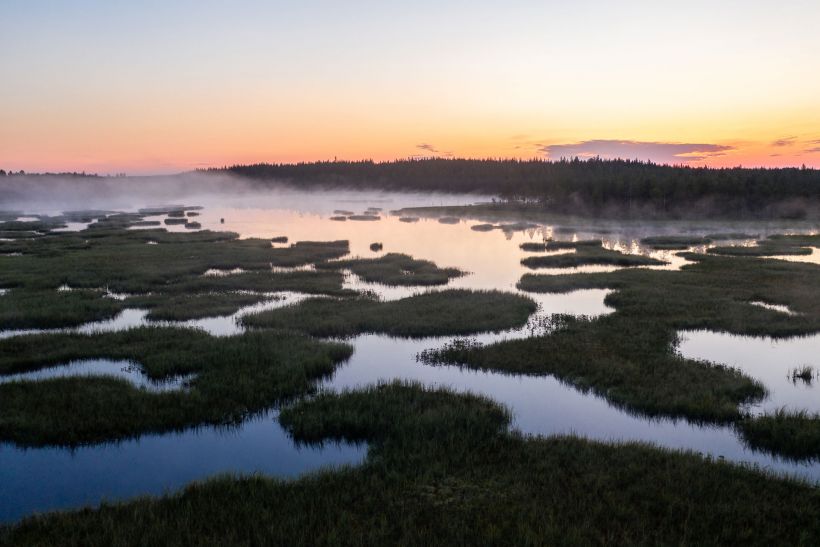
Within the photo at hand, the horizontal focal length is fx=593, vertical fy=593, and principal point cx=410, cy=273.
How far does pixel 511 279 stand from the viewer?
127ft

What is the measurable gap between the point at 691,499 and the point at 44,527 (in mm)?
11101

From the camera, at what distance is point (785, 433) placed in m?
13.9

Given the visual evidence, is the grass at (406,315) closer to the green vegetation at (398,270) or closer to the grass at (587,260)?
the green vegetation at (398,270)

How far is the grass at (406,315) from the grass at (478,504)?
11.6m

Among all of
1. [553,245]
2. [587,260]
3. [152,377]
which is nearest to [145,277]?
[152,377]

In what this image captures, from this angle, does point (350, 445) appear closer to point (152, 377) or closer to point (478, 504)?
point (478, 504)

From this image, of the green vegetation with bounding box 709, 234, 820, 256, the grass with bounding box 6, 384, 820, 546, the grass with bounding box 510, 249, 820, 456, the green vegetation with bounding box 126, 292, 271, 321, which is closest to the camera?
the grass with bounding box 6, 384, 820, 546

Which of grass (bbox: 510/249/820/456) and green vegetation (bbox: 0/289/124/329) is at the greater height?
green vegetation (bbox: 0/289/124/329)

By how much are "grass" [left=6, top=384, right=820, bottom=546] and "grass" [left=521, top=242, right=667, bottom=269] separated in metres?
32.8

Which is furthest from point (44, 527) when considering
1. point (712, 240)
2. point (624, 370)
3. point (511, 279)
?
point (712, 240)

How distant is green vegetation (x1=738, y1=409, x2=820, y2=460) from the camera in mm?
13336

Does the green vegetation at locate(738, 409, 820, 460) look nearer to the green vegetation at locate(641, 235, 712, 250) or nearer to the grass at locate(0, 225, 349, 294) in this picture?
the grass at locate(0, 225, 349, 294)

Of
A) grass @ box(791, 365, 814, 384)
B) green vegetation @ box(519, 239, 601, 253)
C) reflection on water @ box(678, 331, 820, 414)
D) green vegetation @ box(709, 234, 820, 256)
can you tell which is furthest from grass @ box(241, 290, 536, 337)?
green vegetation @ box(709, 234, 820, 256)

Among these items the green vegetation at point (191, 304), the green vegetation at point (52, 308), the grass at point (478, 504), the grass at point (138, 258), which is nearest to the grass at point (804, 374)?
the grass at point (478, 504)
